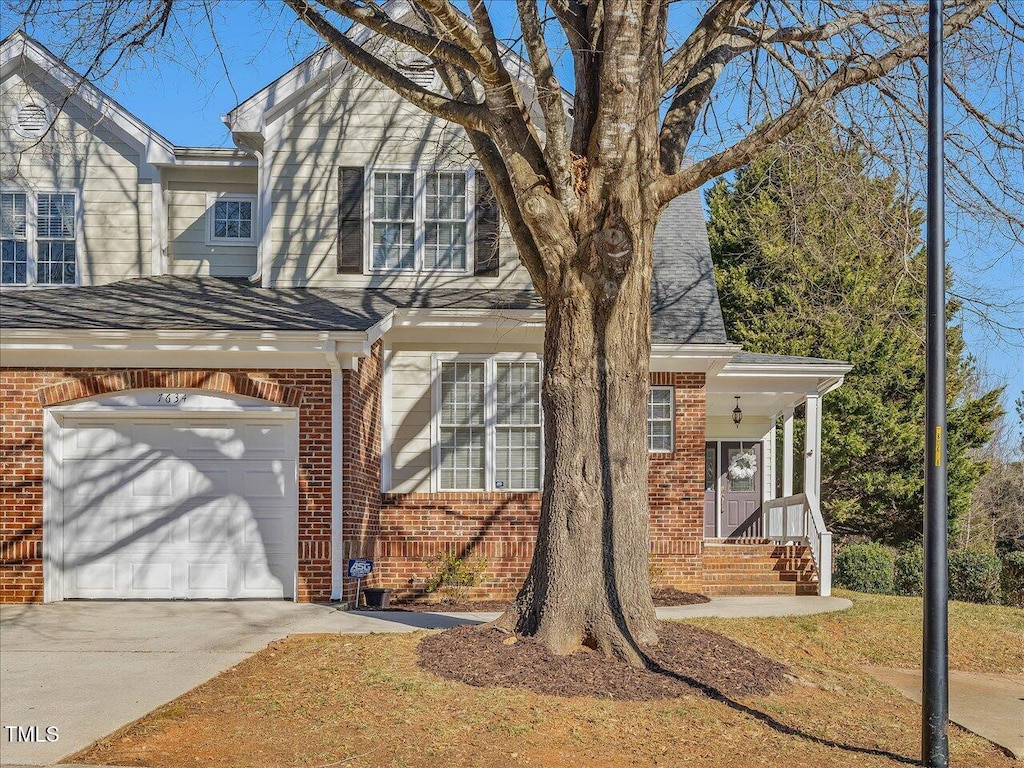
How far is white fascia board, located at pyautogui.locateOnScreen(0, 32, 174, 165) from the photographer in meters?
16.1

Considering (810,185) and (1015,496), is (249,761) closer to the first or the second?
(810,185)

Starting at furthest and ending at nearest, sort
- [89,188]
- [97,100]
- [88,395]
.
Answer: [89,188] → [97,100] → [88,395]

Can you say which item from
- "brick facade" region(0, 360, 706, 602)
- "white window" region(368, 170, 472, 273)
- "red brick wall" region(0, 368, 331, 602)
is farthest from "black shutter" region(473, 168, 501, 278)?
"red brick wall" region(0, 368, 331, 602)

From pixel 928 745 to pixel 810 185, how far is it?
261 inches

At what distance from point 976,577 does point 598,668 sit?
14173 millimetres

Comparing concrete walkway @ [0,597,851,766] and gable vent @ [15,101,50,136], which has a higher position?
gable vent @ [15,101,50,136]

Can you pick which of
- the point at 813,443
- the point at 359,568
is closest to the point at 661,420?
the point at 813,443

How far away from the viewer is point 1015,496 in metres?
39.1

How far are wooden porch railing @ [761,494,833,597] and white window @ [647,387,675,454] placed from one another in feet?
7.79

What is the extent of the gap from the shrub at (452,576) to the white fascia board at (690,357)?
3.64 meters

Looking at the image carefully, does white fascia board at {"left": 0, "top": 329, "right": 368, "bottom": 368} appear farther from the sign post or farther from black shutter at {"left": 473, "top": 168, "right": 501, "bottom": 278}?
black shutter at {"left": 473, "top": 168, "right": 501, "bottom": 278}

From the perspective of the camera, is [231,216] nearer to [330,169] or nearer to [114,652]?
[330,169]

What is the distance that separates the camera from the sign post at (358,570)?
13.5 metres

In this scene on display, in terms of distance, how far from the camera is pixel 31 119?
1634cm
